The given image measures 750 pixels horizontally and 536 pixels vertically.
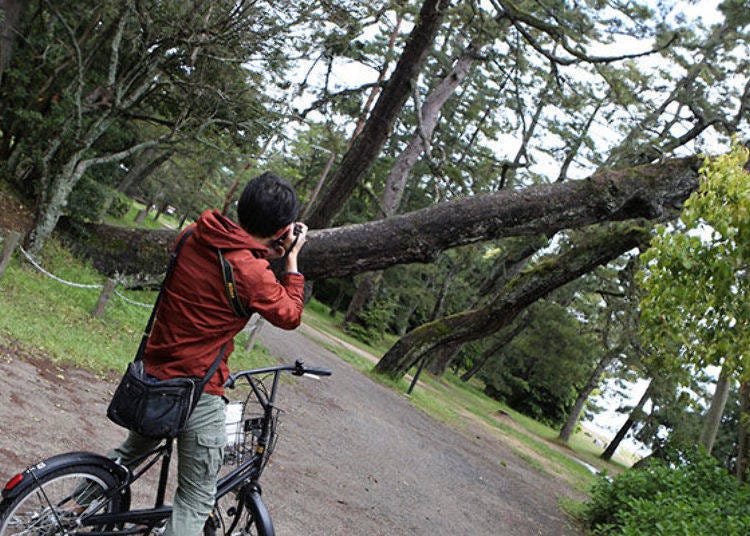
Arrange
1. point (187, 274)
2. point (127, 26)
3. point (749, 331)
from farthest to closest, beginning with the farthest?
point (127, 26) → point (749, 331) → point (187, 274)

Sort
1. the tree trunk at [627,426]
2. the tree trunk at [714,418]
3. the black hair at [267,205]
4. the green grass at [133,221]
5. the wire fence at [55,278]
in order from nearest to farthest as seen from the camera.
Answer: the black hair at [267,205]
the wire fence at [55,278]
the tree trunk at [714,418]
the tree trunk at [627,426]
the green grass at [133,221]

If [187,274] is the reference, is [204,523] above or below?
below

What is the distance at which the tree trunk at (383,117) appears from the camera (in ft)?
34.4

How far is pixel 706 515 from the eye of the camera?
730 centimetres

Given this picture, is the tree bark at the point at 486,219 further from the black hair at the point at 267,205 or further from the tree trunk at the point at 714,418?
the black hair at the point at 267,205

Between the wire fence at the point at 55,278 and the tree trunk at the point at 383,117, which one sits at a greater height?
the tree trunk at the point at 383,117

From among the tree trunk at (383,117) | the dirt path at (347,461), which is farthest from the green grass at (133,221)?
the dirt path at (347,461)

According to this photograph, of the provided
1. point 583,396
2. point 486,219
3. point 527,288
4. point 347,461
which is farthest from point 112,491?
point 583,396

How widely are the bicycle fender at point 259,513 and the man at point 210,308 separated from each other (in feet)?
0.97

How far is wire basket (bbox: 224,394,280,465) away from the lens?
3.20m

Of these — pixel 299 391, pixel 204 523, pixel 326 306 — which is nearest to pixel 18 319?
pixel 299 391

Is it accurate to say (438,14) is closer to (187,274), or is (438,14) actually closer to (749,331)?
(749,331)

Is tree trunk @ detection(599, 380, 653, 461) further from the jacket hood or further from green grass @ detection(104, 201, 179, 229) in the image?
the jacket hood

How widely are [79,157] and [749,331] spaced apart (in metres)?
10.3
